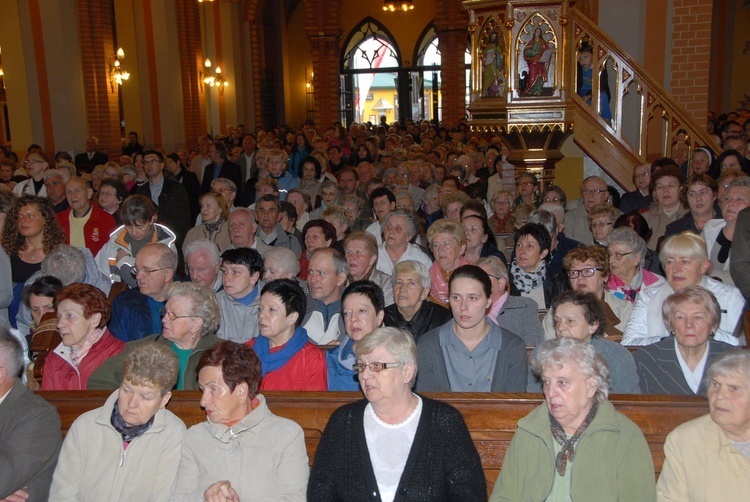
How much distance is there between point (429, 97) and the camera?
30000 mm

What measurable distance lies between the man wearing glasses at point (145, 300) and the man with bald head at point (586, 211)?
12.9 ft

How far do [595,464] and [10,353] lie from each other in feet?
8.14

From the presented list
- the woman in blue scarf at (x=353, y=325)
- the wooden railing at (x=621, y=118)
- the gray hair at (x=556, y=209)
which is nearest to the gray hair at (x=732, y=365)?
the woman in blue scarf at (x=353, y=325)

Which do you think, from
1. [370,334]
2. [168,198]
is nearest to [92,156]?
[168,198]

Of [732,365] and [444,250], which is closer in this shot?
[732,365]

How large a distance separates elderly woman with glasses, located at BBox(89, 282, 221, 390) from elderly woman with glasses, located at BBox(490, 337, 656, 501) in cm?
171

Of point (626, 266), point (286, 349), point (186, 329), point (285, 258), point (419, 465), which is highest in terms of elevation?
point (285, 258)

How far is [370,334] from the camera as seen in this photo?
313 centimetres

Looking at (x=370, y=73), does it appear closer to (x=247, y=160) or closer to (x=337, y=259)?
(x=247, y=160)

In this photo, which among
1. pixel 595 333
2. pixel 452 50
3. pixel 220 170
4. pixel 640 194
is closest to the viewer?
pixel 595 333

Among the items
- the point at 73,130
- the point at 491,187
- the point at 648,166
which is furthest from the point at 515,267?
the point at 73,130

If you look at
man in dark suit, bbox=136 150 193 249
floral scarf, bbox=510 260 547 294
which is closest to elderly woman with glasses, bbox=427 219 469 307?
floral scarf, bbox=510 260 547 294

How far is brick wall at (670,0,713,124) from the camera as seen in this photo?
957 cm

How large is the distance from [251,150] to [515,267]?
24.3 feet
